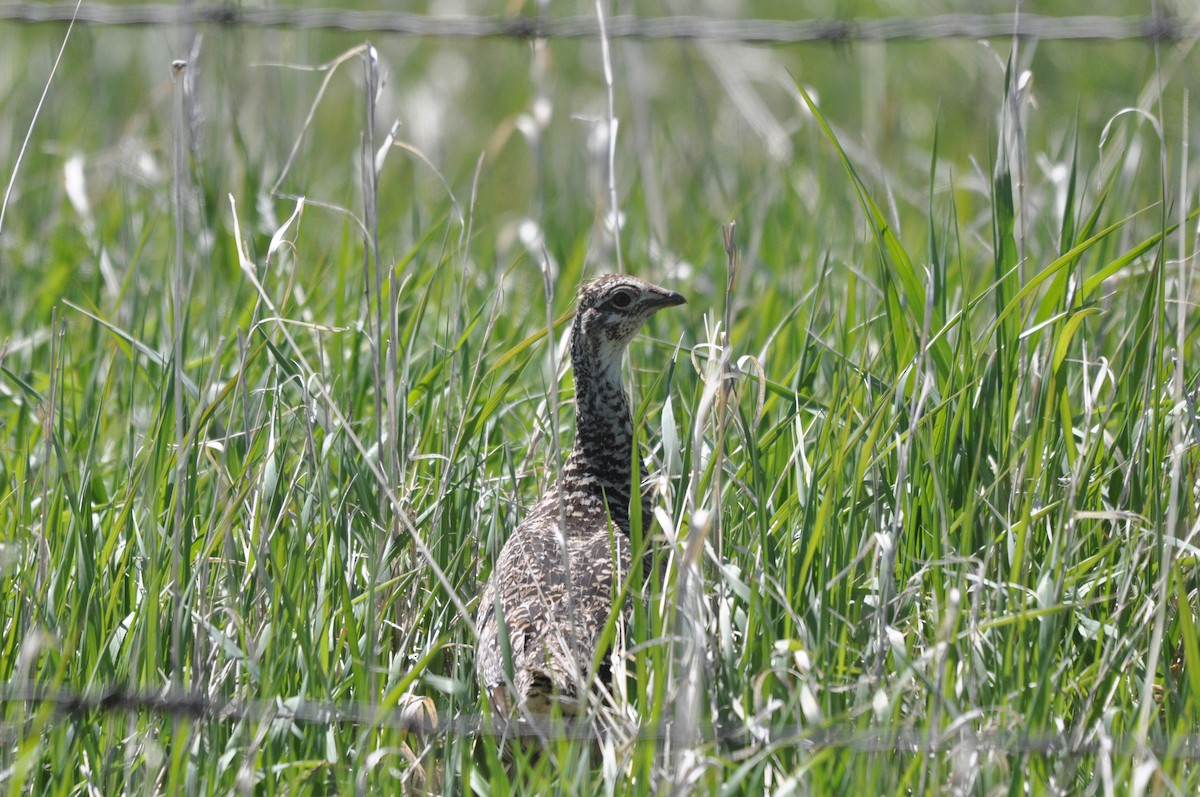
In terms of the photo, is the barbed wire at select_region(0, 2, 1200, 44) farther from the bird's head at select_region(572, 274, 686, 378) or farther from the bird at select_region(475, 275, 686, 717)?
the bird at select_region(475, 275, 686, 717)

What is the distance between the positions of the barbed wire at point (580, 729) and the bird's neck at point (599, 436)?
106 cm

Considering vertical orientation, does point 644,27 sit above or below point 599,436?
above

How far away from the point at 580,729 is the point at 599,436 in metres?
1.40

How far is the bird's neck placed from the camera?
14.3 feet

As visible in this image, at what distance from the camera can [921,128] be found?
32.2 feet

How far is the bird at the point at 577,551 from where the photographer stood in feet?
11.2

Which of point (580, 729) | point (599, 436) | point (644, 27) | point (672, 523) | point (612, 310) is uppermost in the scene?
point (644, 27)

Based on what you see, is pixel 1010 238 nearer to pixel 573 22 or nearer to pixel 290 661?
pixel 573 22

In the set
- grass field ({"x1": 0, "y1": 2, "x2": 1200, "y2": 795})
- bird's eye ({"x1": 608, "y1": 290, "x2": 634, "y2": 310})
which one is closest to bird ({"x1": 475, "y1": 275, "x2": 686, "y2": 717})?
bird's eye ({"x1": 608, "y1": 290, "x2": 634, "y2": 310})

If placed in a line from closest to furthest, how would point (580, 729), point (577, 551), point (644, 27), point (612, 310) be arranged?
point (580, 729) → point (577, 551) → point (612, 310) → point (644, 27)

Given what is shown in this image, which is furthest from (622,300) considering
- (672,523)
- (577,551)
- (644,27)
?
(644,27)

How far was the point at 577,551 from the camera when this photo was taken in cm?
392

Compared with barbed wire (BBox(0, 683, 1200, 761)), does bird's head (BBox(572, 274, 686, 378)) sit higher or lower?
higher

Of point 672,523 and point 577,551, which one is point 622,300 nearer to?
point 577,551
